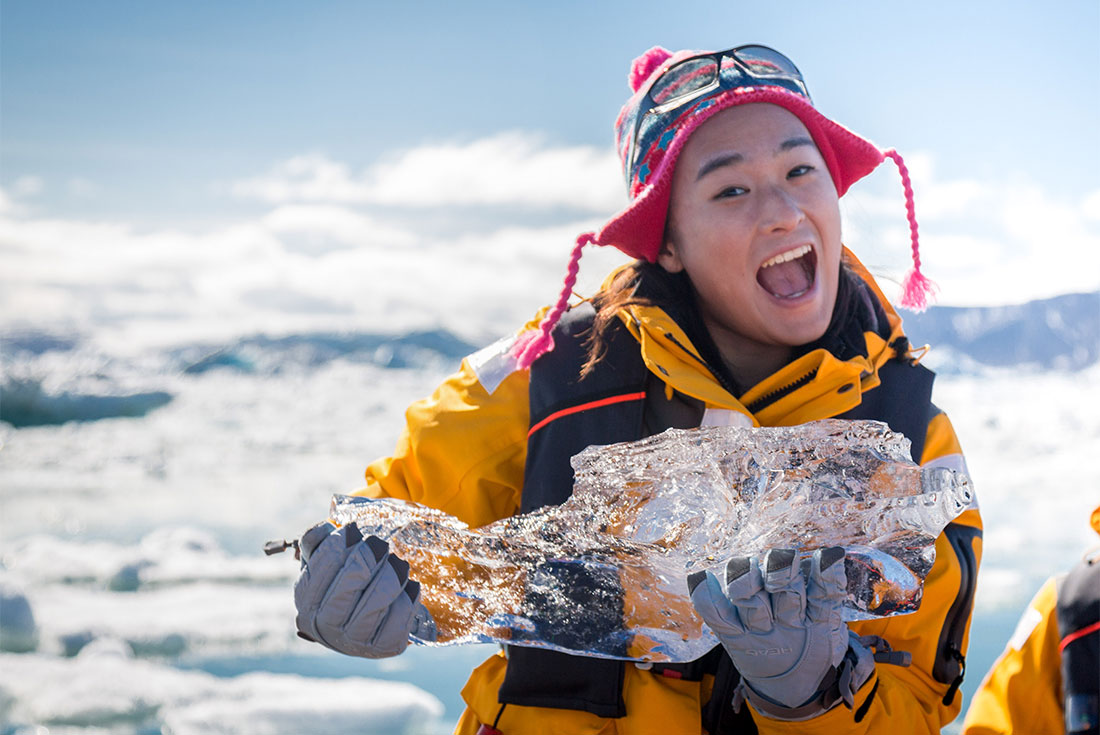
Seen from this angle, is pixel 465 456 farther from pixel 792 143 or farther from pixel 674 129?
pixel 792 143

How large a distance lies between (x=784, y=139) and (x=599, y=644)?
3.76 ft

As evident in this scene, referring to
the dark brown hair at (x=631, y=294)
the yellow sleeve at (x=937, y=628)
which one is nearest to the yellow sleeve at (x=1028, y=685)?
the yellow sleeve at (x=937, y=628)

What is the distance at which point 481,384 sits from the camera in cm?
215

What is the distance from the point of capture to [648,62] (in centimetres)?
226

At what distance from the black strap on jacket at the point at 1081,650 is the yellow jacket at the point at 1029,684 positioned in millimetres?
36

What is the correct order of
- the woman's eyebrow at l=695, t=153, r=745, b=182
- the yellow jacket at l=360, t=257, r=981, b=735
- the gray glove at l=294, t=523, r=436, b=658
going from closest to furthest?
1. the gray glove at l=294, t=523, r=436, b=658
2. the yellow jacket at l=360, t=257, r=981, b=735
3. the woman's eyebrow at l=695, t=153, r=745, b=182

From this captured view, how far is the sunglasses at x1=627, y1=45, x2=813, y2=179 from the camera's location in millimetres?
1995

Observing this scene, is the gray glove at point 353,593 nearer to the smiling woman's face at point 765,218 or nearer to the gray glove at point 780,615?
the gray glove at point 780,615

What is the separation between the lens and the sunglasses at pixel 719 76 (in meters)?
2.00

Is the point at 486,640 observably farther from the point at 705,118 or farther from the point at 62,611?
the point at 62,611

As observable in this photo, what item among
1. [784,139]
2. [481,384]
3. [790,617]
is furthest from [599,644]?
[784,139]

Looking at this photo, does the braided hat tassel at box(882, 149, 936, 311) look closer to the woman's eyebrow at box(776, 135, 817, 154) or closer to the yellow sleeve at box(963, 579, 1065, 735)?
the woman's eyebrow at box(776, 135, 817, 154)

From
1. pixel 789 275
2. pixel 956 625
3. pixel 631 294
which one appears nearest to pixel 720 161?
pixel 789 275

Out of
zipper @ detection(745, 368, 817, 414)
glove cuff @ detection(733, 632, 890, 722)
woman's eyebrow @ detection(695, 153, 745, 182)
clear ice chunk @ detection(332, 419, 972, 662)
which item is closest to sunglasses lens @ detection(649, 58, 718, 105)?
woman's eyebrow @ detection(695, 153, 745, 182)
